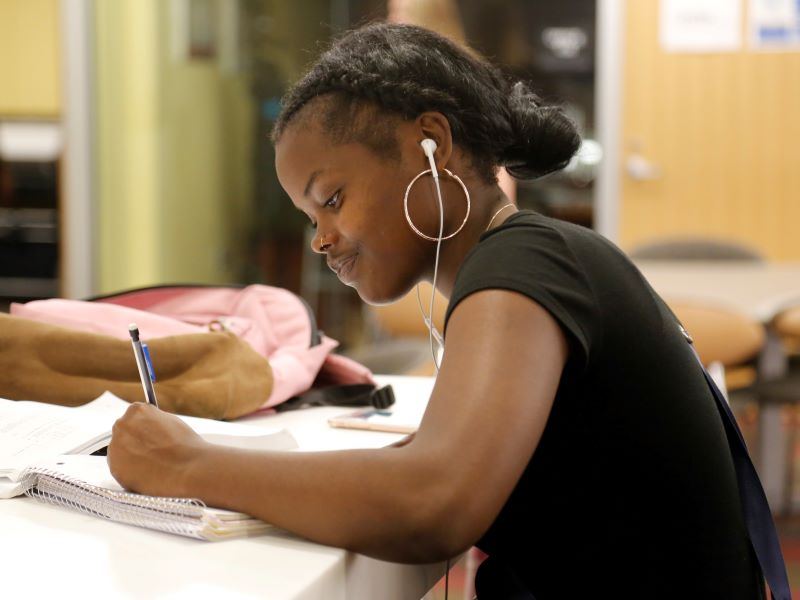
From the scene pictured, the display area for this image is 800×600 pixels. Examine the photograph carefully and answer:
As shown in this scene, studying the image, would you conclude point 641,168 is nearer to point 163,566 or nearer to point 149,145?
point 149,145

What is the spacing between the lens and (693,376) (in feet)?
3.01

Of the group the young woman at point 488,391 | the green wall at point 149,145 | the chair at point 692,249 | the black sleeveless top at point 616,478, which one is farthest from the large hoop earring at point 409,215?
the green wall at point 149,145

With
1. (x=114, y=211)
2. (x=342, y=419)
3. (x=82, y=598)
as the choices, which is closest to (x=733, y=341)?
(x=342, y=419)

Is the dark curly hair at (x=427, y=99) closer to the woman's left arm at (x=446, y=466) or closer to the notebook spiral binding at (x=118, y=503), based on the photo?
the woman's left arm at (x=446, y=466)

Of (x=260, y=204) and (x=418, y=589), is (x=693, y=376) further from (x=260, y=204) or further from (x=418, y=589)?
(x=260, y=204)

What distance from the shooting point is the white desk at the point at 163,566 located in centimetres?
68

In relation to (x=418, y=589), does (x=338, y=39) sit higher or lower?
higher

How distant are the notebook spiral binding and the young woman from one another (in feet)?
0.05

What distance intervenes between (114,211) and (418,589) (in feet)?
12.7

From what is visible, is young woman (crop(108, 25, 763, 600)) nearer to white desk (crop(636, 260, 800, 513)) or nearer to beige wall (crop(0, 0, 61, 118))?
white desk (crop(636, 260, 800, 513))

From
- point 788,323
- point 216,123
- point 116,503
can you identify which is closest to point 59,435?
point 116,503

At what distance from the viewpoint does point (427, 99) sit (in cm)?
98

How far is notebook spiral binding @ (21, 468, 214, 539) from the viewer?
0.80m

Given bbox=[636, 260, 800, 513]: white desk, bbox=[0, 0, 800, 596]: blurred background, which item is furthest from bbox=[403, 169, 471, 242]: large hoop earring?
bbox=[0, 0, 800, 596]: blurred background
